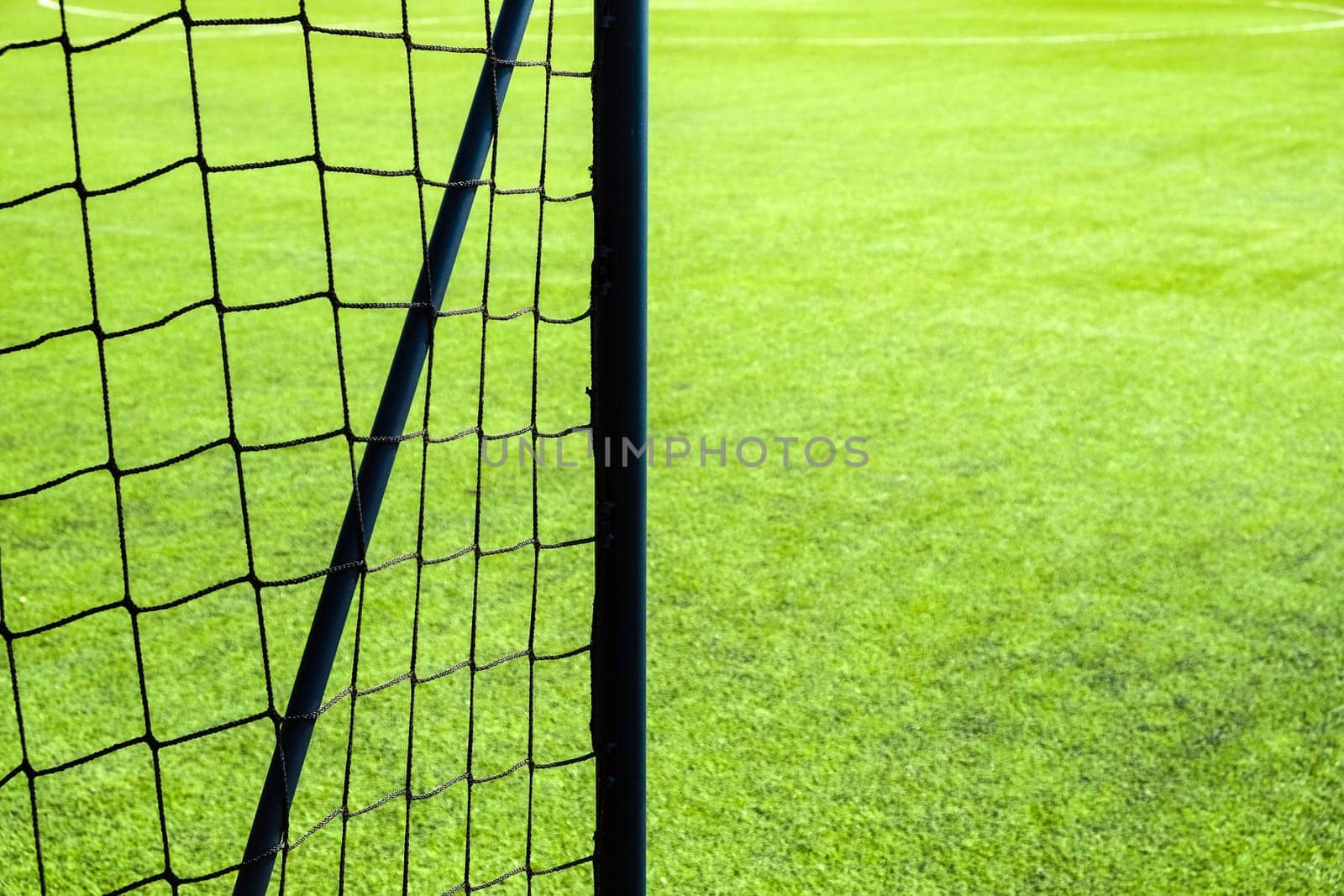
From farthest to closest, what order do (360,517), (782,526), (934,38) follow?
(934,38) → (782,526) → (360,517)

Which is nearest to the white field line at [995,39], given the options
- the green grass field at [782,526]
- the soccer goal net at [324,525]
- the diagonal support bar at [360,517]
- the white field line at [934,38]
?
the white field line at [934,38]

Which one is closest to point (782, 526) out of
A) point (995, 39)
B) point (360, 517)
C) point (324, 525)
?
point (324, 525)

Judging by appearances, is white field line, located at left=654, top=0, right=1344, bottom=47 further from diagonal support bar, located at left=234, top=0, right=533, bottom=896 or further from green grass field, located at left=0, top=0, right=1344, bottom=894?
diagonal support bar, located at left=234, top=0, right=533, bottom=896

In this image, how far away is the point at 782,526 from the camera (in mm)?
3496

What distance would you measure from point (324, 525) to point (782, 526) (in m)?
1.10

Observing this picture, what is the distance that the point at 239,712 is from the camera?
109 inches

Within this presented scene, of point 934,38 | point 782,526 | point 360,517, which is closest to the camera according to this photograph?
point 360,517

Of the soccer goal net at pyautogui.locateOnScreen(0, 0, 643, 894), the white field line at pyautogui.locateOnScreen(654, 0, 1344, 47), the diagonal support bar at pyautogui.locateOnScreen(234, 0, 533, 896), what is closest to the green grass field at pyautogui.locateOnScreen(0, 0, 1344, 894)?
the soccer goal net at pyautogui.locateOnScreen(0, 0, 643, 894)

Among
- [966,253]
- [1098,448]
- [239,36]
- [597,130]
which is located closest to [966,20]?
[239,36]

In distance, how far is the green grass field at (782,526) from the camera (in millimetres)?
2463

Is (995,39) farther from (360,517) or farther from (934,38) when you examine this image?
(360,517)

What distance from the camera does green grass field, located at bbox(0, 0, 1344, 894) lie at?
2463 millimetres

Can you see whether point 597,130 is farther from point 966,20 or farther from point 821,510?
point 966,20

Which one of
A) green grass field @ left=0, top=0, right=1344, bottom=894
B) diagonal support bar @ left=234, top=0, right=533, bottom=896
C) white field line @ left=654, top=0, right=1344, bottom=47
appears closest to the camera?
diagonal support bar @ left=234, top=0, right=533, bottom=896
